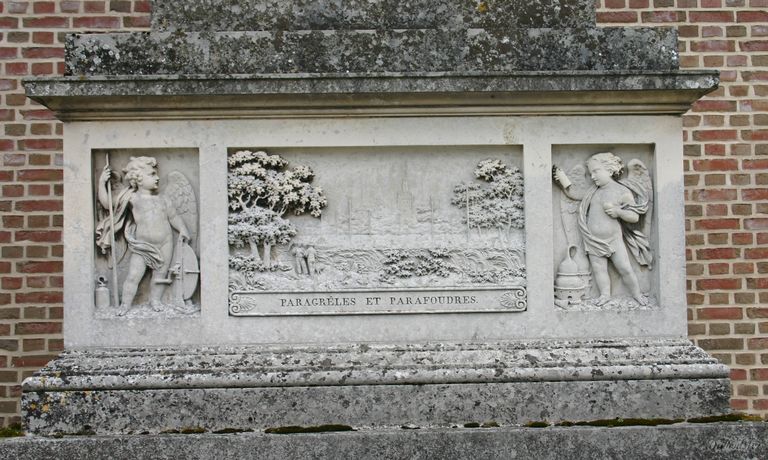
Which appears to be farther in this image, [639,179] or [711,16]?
[711,16]

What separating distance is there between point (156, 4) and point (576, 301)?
2.94 m

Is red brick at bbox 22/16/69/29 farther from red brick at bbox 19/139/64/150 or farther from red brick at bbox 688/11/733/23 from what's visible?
red brick at bbox 688/11/733/23

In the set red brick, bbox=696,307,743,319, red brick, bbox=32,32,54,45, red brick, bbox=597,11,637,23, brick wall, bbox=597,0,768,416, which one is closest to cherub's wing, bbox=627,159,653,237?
brick wall, bbox=597,0,768,416

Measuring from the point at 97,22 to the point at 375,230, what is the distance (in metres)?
3.28

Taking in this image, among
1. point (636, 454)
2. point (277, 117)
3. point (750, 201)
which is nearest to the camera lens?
point (636, 454)

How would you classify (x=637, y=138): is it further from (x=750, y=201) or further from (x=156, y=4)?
(x=156, y=4)

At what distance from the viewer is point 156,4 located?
5066 mm

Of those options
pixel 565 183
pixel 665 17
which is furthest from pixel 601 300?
pixel 665 17

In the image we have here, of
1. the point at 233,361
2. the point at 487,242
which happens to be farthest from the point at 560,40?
the point at 233,361

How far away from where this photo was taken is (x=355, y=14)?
5.06 m

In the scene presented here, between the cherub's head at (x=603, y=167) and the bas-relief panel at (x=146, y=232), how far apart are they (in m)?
2.23

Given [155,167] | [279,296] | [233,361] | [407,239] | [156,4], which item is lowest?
[233,361]

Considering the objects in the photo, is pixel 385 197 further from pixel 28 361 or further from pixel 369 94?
pixel 28 361

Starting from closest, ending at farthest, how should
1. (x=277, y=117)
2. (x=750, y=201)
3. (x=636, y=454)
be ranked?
(x=636, y=454)
(x=277, y=117)
(x=750, y=201)
